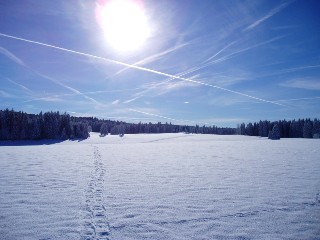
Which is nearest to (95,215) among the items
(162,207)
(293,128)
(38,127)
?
(162,207)

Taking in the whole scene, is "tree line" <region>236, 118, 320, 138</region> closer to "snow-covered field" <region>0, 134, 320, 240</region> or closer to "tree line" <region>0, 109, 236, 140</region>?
"tree line" <region>0, 109, 236, 140</region>

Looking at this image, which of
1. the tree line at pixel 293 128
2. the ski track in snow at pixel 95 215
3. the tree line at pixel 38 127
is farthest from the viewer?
the tree line at pixel 293 128

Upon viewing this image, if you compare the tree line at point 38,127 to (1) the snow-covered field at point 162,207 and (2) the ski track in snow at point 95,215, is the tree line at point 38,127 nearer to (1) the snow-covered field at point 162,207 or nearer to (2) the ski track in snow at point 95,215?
(1) the snow-covered field at point 162,207

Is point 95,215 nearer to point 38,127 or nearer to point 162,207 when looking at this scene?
point 162,207

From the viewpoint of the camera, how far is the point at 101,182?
1484 centimetres

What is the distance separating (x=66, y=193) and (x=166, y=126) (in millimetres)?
179454

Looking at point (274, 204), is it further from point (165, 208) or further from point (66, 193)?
point (66, 193)

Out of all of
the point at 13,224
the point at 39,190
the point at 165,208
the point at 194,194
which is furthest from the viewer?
the point at 39,190

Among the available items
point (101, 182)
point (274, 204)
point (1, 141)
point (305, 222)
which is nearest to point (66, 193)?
point (101, 182)

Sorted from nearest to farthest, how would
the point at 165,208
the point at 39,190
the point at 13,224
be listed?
the point at 13,224, the point at 165,208, the point at 39,190

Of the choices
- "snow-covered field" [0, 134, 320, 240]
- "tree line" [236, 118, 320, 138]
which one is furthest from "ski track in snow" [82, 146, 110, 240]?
"tree line" [236, 118, 320, 138]

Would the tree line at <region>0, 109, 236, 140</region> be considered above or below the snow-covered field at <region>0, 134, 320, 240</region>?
above

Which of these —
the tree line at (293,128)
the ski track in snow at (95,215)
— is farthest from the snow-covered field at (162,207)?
the tree line at (293,128)

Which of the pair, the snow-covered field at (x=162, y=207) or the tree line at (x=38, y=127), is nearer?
the snow-covered field at (x=162, y=207)
